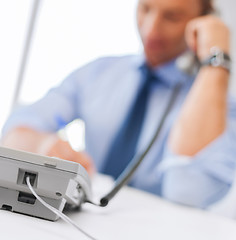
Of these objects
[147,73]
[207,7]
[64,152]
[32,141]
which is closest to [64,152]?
[64,152]

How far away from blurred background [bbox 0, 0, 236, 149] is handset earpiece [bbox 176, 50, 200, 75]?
0.81 ft

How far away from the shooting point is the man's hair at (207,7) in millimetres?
1513

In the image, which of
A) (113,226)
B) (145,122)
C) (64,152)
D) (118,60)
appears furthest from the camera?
(118,60)

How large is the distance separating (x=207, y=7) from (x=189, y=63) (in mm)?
229

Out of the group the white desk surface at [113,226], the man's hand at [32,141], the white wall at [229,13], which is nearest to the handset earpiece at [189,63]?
the white wall at [229,13]

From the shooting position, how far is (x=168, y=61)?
1521 mm

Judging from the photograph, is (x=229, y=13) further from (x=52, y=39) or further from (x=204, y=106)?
(x=52, y=39)

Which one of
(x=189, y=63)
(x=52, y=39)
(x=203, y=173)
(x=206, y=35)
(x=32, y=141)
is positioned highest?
(x=206, y=35)

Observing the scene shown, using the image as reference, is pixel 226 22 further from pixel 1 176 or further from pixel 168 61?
pixel 1 176

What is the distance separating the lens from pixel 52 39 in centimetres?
178

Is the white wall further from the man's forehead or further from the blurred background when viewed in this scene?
the blurred background

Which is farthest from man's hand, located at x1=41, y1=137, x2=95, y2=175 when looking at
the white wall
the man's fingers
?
the white wall

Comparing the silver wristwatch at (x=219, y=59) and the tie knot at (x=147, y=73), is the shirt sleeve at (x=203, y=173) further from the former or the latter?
the tie knot at (x=147, y=73)

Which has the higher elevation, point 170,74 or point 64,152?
point 170,74
